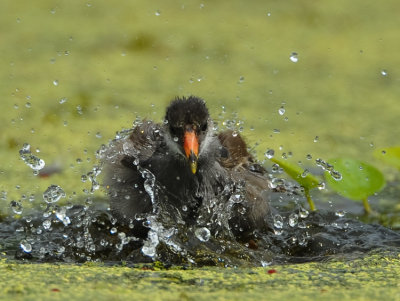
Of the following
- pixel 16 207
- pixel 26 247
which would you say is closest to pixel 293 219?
pixel 26 247

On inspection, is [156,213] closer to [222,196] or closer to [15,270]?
[222,196]

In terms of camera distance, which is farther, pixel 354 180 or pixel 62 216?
pixel 354 180

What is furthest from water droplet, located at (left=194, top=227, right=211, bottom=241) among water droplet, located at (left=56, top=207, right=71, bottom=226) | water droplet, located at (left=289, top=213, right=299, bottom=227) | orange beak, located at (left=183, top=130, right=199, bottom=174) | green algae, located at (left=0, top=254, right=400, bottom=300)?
water droplet, located at (left=56, top=207, right=71, bottom=226)

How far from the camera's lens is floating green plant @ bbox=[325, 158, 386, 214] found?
3768mm

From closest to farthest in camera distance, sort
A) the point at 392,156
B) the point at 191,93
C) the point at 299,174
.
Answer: the point at 299,174 < the point at 392,156 < the point at 191,93

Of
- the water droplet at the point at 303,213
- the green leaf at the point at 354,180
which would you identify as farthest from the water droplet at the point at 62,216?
the green leaf at the point at 354,180

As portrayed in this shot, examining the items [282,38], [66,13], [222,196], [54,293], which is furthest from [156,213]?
[66,13]

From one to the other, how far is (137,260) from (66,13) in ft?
14.7

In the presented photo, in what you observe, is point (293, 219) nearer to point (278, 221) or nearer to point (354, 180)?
point (278, 221)

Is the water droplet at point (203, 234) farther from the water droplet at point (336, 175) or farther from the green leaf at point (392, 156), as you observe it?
the green leaf at point (392, 156)

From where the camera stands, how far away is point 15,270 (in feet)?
9.17

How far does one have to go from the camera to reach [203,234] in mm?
3381

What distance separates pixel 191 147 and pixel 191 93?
2.38 metres

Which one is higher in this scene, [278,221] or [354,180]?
[354,180]
